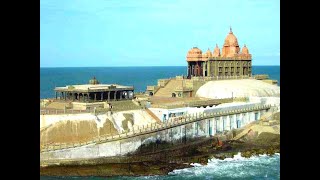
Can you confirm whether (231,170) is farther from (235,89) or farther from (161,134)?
(235,89)

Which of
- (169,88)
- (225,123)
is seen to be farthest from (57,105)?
(169,88)

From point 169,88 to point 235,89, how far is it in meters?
8.02

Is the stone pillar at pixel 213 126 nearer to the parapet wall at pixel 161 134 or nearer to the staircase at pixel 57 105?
the parapet wall at pixel 161 134

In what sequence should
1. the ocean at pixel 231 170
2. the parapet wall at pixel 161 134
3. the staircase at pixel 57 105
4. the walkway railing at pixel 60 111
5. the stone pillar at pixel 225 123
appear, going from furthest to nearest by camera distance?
1. the stone pillar at pixel 225 123
2. the staircase at pixel 57 105
3. the walkway railing at pixel 60 111
4. the parapet wall at pixel 161 134
5. the ocean at pixel 231 170

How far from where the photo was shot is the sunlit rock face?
192 feet

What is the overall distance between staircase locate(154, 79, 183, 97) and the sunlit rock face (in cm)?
307

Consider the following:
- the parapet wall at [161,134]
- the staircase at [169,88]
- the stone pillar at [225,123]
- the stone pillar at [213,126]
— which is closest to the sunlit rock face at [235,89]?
the staircase at [169,88]

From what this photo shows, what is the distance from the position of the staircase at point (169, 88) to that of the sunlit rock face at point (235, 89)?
307 cm

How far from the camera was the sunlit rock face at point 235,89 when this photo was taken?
58625 millimetres

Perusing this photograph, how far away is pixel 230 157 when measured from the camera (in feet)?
146

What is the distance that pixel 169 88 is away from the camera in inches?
2400

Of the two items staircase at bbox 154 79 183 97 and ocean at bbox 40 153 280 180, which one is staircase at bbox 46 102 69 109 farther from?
staircase at bbox 154 79 183 97
